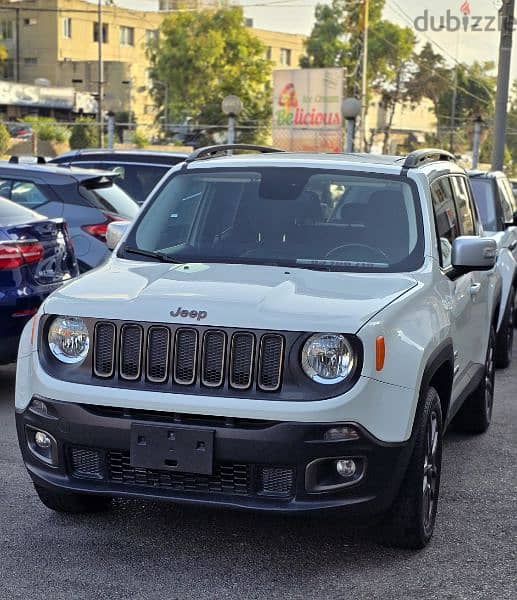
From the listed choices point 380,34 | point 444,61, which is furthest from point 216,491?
point 444,61

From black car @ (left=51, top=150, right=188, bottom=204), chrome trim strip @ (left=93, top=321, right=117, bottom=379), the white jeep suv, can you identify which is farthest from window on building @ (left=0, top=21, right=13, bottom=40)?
chrome trim strip @ (left=93, top=321, right=117, bottom=379)

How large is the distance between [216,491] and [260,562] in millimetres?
488

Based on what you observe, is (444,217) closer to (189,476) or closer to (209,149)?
(209,149)

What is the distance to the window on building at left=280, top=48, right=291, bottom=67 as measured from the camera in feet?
298

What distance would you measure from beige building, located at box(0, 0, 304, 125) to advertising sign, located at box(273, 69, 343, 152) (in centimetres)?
3764

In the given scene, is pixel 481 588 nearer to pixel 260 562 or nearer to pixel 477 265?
pixel 260 562

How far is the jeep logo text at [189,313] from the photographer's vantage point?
173 inches

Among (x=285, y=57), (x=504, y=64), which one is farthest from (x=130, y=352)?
(x=285, y=57)

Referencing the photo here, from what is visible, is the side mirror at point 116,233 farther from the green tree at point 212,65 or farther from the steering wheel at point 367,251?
the green tree at point 212,65

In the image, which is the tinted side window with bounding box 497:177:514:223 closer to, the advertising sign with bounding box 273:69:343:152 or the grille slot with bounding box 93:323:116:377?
the grille slot with bounding box 93:323:116:377

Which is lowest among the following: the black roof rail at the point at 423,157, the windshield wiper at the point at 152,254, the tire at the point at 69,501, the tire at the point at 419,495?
the tire at the point at 69,501

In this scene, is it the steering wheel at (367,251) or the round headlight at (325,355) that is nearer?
the round headlight at (325,355)

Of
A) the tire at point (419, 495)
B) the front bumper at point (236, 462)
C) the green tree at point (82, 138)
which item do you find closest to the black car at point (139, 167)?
the tire at point (419, 495)

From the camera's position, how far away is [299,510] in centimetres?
432
